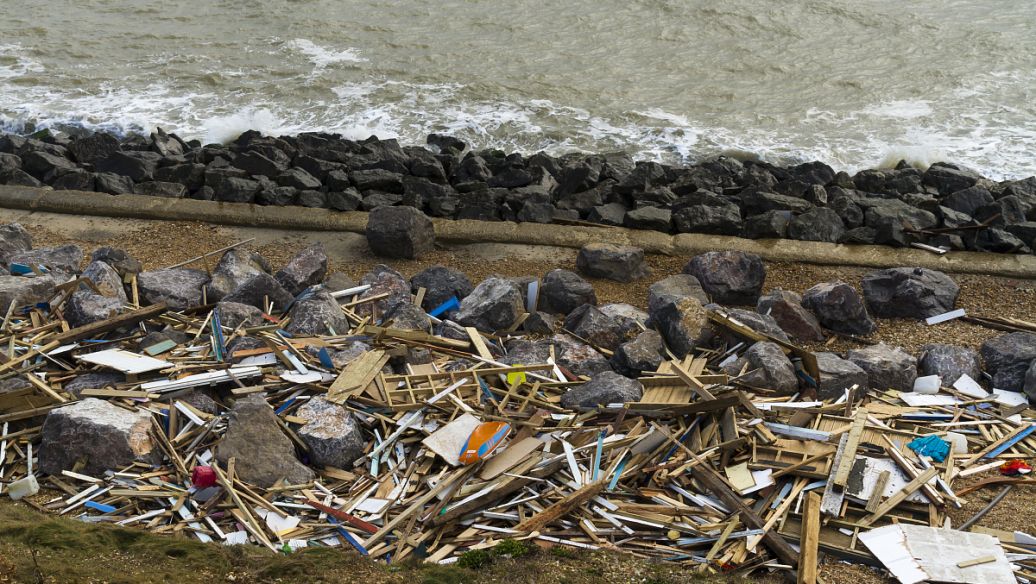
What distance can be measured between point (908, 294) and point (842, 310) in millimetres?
657

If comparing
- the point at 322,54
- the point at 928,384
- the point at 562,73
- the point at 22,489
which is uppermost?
the point at 322,54

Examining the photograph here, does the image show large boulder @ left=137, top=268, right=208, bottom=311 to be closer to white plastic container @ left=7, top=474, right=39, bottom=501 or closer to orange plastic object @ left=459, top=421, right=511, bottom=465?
white plastic container @ left=7, top=474, right=39, bottom=501

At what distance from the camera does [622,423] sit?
15.8ft

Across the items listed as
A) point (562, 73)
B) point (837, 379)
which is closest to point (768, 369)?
point (837, 379)

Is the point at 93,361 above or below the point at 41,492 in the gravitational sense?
above

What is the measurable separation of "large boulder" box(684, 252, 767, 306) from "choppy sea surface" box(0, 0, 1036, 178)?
14.6 ft

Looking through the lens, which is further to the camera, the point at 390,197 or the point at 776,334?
the point at 390,197

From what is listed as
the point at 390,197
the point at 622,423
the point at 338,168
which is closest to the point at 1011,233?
the point at 622,423

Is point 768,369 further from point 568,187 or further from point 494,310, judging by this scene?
point 568,187

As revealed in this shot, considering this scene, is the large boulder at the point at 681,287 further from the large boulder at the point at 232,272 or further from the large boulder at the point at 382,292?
the large boulder at the point at 232,272

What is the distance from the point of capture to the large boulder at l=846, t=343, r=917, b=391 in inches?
220

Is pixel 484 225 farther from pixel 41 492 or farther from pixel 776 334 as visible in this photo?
pixel 41 492

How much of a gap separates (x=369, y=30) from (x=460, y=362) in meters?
12.0

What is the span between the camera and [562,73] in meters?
14.2
